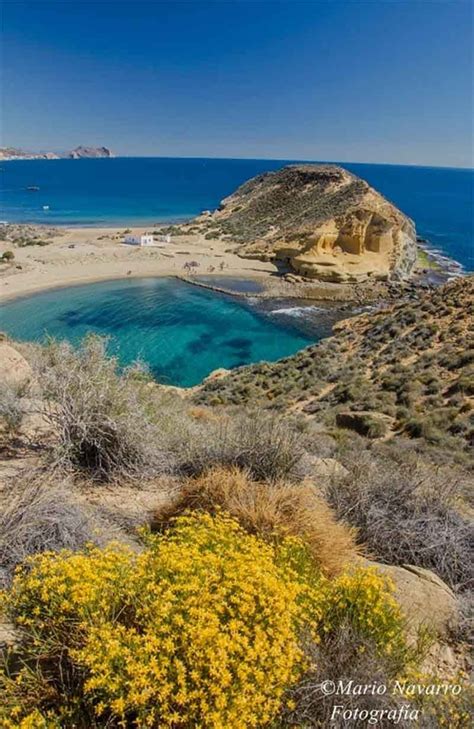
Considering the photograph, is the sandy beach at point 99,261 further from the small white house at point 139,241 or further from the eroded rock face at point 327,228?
the eroded rock face at point 327,228

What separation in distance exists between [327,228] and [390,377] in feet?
97.2

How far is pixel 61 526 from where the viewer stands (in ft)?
10.7

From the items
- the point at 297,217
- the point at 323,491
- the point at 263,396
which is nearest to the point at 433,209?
the point at 297,217

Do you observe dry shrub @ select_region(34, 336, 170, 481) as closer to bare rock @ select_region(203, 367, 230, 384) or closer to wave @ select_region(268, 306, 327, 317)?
bare rock @ select_region(203, 367, 230, 384)

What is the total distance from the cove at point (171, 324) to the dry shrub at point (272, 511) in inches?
632

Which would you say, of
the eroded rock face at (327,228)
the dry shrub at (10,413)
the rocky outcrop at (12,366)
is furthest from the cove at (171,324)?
the dry shrub at (10,413)

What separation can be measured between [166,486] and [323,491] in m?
1.83

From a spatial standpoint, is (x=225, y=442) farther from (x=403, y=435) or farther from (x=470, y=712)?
(x=403, y=435)

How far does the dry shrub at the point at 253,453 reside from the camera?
4.79m

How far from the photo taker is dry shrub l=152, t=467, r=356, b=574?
3.31m

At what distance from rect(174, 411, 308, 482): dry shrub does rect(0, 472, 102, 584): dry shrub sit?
1516mm

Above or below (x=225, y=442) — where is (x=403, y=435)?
below

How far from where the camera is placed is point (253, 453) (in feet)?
15.9

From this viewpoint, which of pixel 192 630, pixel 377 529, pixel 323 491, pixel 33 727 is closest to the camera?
pixel 33 727
